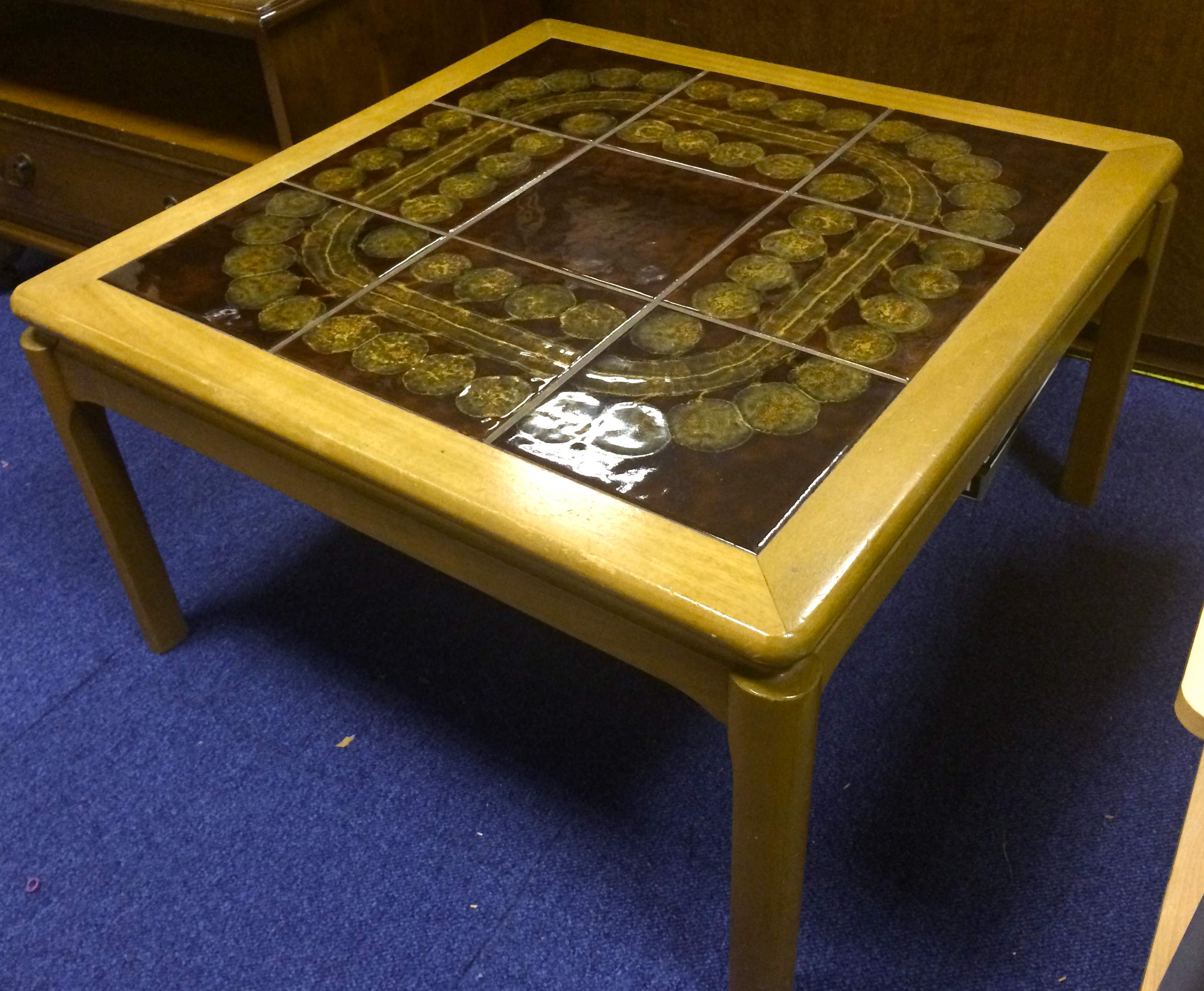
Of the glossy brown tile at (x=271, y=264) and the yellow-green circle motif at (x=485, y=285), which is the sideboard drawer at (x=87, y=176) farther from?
the yellow-green circle motif at (x=485, y=285)

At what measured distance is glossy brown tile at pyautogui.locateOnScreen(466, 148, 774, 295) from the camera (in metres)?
1.10

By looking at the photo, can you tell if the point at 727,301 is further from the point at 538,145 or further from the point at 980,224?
the point at 538,145

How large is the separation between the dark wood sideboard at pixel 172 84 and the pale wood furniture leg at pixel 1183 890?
48.1 inches

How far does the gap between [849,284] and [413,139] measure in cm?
56

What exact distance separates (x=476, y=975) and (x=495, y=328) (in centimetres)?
59

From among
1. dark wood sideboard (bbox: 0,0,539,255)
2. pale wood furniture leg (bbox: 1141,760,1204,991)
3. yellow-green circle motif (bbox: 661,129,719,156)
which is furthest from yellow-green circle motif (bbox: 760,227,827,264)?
dark wood sideboard (bbox: 0,0,539,255)

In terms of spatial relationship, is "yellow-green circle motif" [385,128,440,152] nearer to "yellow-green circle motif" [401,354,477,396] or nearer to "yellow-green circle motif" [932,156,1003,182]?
"yellow-green circle motif" [401,354,477,396]

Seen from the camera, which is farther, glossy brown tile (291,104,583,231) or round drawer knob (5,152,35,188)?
round drawer knob (5,152,35,188)

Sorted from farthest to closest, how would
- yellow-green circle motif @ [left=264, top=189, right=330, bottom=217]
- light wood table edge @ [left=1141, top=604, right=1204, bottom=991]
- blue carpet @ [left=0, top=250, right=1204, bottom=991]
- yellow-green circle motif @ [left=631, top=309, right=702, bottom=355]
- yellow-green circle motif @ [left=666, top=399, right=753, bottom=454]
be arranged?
1. yellow-green circle motif @ [left=264, top=189, right=330, bottom=217]
2. blue carpet @ [left=0, top=250, right=1204, bottom=991]
3. yellow-green circle motif @ [left=631, top=309, right=702, bottom=355]
4. yellow-green circle motif @ [left=666, top=399, right=753, bottom=454]
5. light wood table edge @ [left=1141, top=604, right=1204, bottom=991]

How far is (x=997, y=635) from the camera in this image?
1.34 metres

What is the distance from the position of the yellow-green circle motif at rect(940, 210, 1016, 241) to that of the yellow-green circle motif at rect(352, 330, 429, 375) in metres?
0.52

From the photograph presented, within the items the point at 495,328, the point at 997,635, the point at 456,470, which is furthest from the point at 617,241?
the point at 997,635

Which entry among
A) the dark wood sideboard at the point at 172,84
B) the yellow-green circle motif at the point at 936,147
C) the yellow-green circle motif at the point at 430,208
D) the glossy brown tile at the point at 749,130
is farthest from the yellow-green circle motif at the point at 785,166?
the dark wood sideboard at the point at 172,84

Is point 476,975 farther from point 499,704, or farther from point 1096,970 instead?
point 1096,970
